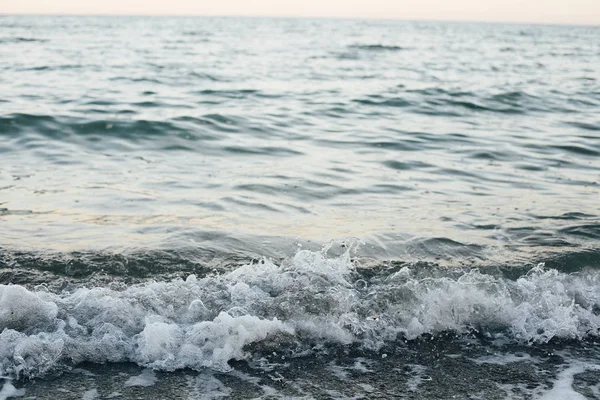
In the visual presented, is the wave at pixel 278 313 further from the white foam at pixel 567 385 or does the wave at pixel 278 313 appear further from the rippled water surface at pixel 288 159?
the rippled water surface at pixel 288 159

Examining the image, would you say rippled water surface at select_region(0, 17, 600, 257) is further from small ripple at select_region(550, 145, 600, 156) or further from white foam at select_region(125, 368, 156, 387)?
white foam at select_region(125, 368, 156, 387)

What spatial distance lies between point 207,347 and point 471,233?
3.17m

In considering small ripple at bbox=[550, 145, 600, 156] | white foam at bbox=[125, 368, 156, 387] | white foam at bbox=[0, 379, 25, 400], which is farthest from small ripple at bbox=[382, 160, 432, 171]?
white foam at bbox=[0, 379, 25, 400]

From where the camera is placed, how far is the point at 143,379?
12.0 ft

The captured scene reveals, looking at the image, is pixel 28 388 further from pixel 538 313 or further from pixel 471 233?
pixel 471 233

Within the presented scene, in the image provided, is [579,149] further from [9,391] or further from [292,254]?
[9,391]

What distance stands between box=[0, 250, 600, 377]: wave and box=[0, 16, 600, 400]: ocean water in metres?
0.01

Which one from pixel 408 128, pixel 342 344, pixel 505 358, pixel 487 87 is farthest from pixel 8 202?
pixel 487 87

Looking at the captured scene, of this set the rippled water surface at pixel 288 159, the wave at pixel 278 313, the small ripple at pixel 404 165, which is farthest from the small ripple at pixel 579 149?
the wave at pixel 278 313

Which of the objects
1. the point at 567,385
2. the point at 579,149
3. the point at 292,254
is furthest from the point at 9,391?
the point at 579,149

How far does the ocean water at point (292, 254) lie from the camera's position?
12.5 feet

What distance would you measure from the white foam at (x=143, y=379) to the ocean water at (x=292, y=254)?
0.16 feet

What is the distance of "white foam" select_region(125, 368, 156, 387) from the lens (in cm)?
359

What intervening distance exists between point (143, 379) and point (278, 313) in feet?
3.50
